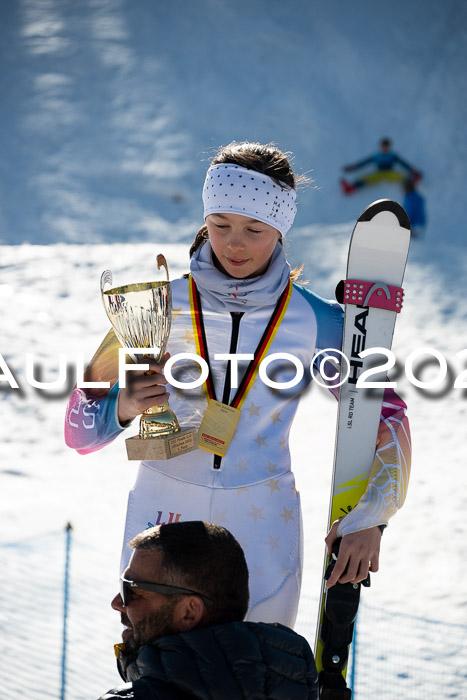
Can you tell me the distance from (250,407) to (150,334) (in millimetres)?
317

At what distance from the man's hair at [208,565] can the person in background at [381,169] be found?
12141 mm

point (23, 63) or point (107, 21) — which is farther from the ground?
point (107, 21)

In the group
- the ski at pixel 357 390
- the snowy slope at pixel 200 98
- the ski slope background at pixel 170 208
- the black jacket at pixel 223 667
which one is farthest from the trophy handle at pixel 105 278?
the snowy slope at pixel 200 98

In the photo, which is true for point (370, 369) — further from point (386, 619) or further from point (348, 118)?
point (348, 118)

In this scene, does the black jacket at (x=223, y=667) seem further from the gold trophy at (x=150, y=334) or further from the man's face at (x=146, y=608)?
the gold trophy at (x=150, y=334)

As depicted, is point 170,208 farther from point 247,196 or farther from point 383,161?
point 247,196

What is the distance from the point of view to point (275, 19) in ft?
55.0

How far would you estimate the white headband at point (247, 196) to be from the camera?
2.29 meters

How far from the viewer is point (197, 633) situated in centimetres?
160

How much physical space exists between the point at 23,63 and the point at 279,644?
15.3 meters

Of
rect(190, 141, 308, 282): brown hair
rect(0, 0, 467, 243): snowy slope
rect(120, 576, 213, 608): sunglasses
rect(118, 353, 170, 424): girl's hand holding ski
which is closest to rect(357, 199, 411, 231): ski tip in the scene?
rect(190, 141, 308, 282): brown hair

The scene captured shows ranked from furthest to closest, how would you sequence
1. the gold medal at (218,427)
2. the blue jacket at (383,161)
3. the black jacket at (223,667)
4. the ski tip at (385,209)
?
the blue jacket at (383,161) < the ski tip at (385,209) < the gold medal at (218,427) < the black jacket at (223,667)

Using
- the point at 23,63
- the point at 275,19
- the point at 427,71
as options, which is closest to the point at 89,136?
the point at 23,63

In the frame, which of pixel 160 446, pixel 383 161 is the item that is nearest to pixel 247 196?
pixel 160 446
